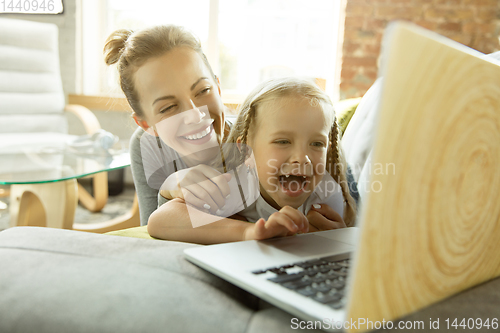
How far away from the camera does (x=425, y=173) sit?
324mm

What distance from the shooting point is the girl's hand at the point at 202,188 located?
75 cm

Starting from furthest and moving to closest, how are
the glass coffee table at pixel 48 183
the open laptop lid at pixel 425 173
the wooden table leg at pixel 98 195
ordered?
the wooden table leg at pixel 98 195 → the glass coffee table at pixel 48 183 → the open laptop lid at pixel 425 173

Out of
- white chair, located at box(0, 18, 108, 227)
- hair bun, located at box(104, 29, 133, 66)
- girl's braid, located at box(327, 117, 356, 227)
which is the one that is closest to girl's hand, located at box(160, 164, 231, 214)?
girl's braid, located at box(327, 117, 356, 227)

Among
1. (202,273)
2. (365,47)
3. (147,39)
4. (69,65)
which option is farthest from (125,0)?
(202,273)

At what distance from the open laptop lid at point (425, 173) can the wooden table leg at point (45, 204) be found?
142 cm

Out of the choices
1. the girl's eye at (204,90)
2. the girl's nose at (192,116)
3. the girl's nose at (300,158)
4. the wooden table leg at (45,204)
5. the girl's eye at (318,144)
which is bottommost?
the wooden table leg at (45,204)

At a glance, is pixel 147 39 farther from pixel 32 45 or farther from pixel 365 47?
pixel 32 45

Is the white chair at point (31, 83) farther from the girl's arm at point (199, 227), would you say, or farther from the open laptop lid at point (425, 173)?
the open laptop lid at point (425, 173)

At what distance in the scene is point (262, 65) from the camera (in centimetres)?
323

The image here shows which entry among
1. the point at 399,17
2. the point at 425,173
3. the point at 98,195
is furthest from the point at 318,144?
the point at 399,17

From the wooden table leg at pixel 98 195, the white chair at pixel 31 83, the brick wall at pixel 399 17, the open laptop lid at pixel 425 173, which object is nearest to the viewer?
the open laptop lid at pixel 425 173

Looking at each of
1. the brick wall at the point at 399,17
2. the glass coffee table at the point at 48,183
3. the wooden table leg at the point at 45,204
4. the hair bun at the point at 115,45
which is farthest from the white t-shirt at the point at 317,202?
the brick wall at the point at 399,17

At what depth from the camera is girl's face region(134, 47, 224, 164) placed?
0.88 m

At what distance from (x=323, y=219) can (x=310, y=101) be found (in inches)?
9.8
